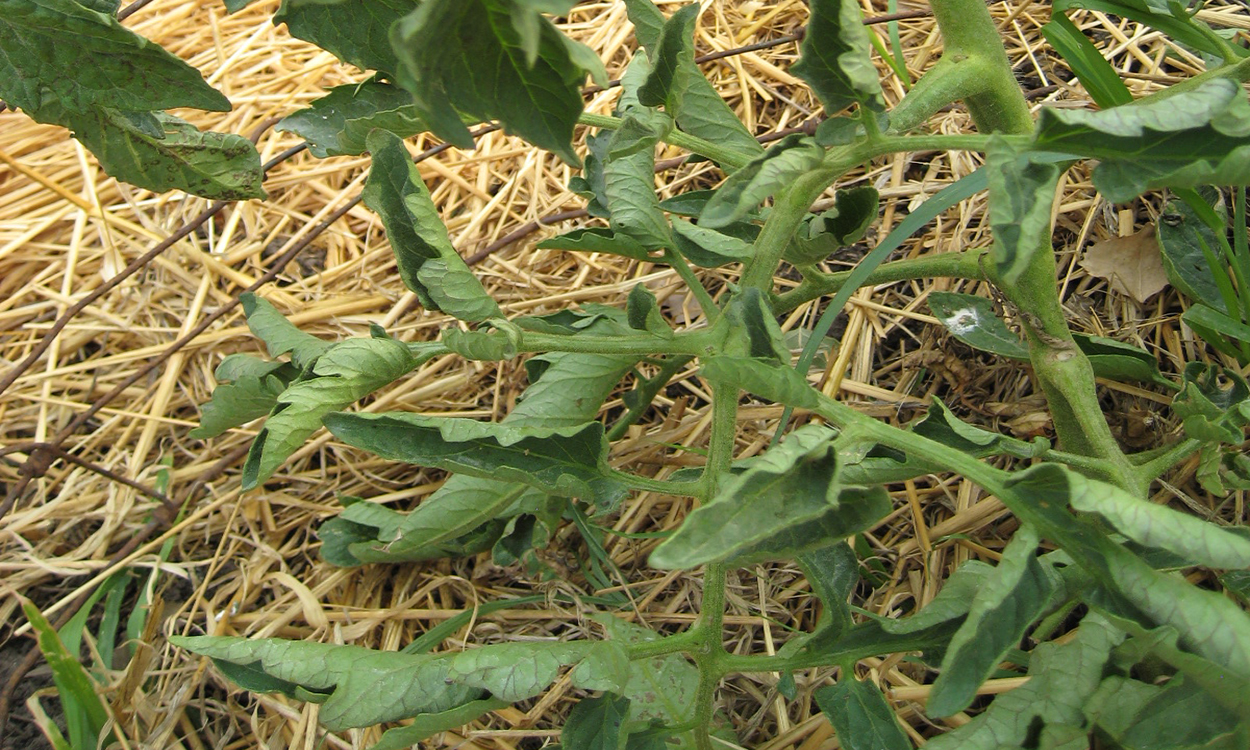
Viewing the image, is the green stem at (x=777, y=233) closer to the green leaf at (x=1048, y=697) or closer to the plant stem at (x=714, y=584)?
the plant stem at (x=714, y=584)

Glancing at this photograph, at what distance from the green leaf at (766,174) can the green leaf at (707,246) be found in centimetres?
11

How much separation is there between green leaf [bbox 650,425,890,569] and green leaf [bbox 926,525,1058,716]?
0.13 metres

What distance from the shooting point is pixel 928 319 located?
148cm

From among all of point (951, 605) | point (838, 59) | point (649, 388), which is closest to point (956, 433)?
point (951, 605)

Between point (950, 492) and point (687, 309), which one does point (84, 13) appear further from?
point (950, 492)

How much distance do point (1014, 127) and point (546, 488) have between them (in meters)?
0.64

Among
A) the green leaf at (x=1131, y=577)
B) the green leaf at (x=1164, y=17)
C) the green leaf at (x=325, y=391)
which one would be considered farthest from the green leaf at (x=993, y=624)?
the green leaf at (x=1164, y=17)

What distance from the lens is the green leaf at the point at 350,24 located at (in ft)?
2.97

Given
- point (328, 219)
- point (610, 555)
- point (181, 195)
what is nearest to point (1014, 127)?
point (610, 555)

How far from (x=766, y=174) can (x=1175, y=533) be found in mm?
395

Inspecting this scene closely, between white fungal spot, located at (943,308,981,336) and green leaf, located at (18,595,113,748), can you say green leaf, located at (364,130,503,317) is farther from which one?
green leaf, located at (18,595,113,748)

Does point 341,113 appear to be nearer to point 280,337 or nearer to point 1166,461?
point 280,337

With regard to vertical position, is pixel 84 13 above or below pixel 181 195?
above

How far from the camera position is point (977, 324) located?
1.22 m
